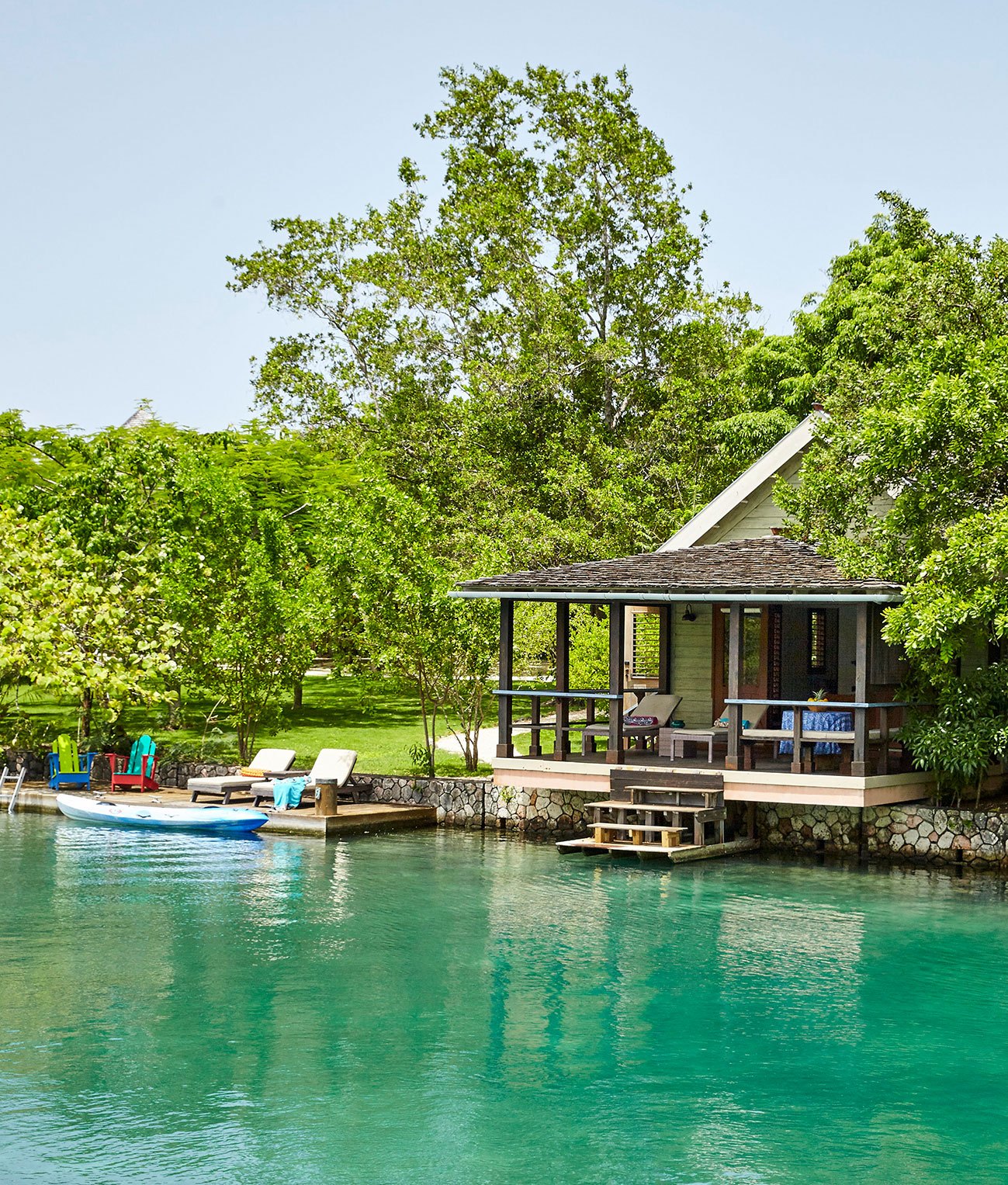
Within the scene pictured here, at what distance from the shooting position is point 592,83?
45.4 meters

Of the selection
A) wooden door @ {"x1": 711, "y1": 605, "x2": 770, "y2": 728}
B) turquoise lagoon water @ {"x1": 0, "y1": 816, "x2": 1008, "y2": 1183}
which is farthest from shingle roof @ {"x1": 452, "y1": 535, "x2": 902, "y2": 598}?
turquoise lagoon water @ {"x1": 0, "y1": 816, "x2": 1008, "y2": 1183}

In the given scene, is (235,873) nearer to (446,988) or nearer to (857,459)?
(446,988)

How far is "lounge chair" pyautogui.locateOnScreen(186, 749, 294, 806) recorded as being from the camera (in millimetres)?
27156

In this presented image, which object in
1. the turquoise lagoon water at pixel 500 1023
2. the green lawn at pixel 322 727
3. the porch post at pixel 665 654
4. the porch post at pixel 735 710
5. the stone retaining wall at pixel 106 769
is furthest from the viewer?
the green lawn at pixel 322 727

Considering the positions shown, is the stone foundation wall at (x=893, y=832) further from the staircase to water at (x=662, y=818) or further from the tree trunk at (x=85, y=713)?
the tree trunk at (x=85, y=713)

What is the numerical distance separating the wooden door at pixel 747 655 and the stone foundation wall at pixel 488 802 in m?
3.64

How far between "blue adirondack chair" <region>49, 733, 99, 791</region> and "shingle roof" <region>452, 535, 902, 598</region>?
10229mm

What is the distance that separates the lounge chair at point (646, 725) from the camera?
25406 millimetres

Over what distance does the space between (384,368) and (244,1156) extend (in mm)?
40725

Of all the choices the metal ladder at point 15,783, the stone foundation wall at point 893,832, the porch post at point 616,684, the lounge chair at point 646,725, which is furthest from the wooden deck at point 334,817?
the stone foundation wall at point 893,832

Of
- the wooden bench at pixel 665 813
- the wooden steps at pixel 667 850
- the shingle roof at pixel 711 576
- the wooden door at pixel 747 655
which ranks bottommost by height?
the wooden steps at pixel 667 850

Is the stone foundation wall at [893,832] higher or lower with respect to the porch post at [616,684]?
lower

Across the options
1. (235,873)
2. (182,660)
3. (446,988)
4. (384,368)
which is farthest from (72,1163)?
(384,368)

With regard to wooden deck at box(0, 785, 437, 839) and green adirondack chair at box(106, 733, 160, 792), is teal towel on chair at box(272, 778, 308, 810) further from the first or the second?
green adirondack chair at box(106, 733, 160, 792)
